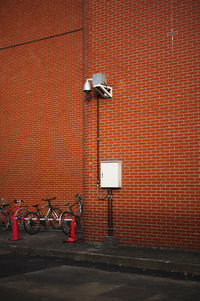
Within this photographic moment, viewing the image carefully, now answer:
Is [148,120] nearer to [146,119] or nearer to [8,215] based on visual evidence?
[146,119]

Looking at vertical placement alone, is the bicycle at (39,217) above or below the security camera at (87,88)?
below

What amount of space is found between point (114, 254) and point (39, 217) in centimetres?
512

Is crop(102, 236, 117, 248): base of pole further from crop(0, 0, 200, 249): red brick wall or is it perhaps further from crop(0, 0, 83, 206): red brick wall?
crop(0, 0, 83, 206): red brick wall

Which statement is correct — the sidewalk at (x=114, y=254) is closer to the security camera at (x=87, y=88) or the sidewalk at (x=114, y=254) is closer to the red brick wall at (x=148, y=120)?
the red brick wall at (x=148, y=120)

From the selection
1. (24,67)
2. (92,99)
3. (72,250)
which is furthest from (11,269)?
(24,67)

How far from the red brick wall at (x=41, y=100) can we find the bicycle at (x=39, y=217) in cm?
47

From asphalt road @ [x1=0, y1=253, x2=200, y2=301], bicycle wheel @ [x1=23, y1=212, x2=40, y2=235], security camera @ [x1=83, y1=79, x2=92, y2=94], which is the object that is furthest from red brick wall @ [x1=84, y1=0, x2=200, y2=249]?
bicycle wheel @ [x1=23, y1=212, x2=40, y2=235]

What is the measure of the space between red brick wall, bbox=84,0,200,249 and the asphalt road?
2.16 m

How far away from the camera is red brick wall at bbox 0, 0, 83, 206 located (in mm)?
12773

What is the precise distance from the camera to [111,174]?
9031 millimetres

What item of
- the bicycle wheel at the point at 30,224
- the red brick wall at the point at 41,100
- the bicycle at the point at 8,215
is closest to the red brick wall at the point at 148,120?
the bicycle wheel at the point at 30,224

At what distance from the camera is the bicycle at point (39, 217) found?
11.6 metres

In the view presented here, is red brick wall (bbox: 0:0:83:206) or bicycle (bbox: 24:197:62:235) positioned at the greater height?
red brick wall (bbox: 0:0:83:206)

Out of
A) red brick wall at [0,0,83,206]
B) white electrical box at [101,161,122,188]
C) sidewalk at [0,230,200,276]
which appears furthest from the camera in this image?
red brick wall at [0,0,83,206]
